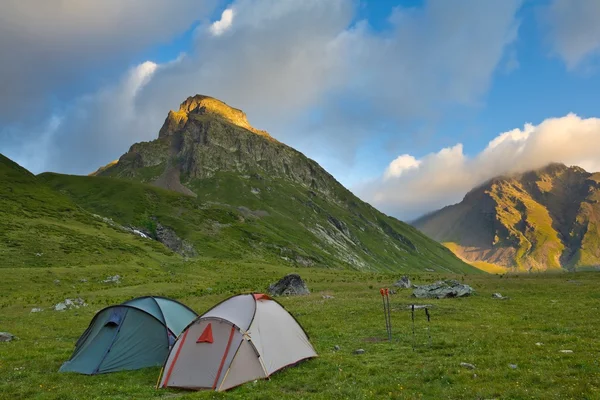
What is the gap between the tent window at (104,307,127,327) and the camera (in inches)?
789

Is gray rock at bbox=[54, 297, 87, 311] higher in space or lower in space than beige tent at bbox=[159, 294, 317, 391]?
higher

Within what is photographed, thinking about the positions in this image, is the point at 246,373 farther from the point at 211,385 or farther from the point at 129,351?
the point at 129,351

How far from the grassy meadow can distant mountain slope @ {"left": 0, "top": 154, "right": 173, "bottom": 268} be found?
28094 millimetres

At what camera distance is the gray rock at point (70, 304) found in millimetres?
37428

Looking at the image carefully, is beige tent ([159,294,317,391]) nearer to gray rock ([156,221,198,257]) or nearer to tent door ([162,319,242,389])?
tent door ([162,319,242,389])

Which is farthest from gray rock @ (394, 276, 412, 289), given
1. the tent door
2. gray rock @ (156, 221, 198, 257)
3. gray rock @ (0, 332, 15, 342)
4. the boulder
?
gray rock @ (156, 221, 198, 257)

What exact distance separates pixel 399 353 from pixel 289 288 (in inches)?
1094

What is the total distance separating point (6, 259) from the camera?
201 feet

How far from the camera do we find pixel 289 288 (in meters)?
45.4

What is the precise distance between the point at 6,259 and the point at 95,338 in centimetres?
5552

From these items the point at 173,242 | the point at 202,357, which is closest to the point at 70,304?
the point at 202,357

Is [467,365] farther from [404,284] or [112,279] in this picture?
[112,279]

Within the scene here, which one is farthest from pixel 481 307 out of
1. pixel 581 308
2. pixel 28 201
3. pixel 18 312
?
pixel 28 201

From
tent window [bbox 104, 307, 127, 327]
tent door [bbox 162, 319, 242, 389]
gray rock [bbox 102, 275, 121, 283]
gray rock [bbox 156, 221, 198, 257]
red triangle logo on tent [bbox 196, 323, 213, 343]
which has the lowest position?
tent door [bbox 162, 319, 242, 389]
